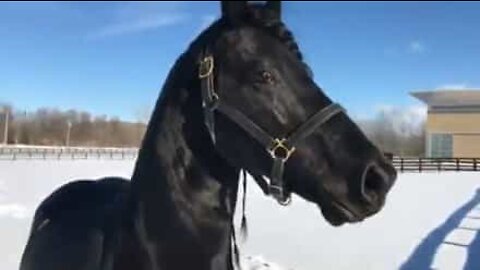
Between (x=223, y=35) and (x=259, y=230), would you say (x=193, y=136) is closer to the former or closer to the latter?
(x=223, y=35)

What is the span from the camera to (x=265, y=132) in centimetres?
207

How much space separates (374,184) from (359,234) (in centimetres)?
878

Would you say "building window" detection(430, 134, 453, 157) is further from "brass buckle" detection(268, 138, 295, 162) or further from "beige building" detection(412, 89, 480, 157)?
"brass buckle" detection(268, 138, 295, 162)

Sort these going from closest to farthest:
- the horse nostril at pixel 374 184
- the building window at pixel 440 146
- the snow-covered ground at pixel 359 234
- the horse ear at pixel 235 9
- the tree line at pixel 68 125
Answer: the horse nostril at pixel 374 184, the horse ear at pixel 235 9, the building window at pixel 440 146, the snow-covered ground at pixel 359 234, the tree line at pixel 68 125

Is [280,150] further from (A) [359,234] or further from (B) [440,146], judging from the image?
(A) [359,234]

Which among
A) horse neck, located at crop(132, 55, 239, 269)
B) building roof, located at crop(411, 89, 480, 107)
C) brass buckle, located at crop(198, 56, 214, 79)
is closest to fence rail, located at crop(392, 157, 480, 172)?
building roof, located at crop(411, 89, 480, 107)

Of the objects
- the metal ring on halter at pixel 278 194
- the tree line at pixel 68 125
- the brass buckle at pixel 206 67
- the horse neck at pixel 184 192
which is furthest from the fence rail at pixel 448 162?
the tree line at pixel 68 125

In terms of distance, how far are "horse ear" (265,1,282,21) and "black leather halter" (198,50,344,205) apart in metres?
0.27

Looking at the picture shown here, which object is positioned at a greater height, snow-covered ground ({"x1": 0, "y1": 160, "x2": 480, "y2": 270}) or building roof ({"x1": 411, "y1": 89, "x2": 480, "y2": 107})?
building roof ({"x1": 411, "y1": 89, "x2": 480, "y2": 107})

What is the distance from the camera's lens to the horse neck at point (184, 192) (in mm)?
2164

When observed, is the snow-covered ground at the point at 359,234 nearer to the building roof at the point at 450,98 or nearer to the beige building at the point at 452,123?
the beige building at the point at 452,123

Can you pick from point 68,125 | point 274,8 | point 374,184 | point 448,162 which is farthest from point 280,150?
point 68,125

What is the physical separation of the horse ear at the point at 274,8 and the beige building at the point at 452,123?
264 cm

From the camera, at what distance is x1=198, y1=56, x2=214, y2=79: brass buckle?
2.19 m
